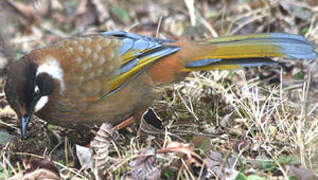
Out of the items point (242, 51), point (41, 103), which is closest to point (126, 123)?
point (41, 103)

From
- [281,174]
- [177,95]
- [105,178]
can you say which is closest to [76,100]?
[105,178]

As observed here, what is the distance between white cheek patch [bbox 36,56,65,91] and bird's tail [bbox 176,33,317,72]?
1.11 metres

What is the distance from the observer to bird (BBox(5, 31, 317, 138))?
369 centimetres

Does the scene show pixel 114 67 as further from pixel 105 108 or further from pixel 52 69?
pixel 52 69

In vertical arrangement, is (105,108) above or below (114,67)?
below

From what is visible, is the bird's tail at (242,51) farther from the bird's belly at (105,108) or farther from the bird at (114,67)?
the bird's belly at (105,108)

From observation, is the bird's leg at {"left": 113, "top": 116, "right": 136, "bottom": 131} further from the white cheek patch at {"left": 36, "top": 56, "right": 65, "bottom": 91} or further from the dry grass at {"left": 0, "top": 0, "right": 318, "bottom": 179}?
the white cheek patch at {"left": 36, "top": 56, "right": 65, "bottom": 91}

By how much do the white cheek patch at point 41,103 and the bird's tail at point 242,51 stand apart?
1.28 metres

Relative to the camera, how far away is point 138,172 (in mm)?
3287

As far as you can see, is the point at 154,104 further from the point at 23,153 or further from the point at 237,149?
the point at 23,153

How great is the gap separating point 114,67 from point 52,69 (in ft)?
1.83

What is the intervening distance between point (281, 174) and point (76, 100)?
1.75m

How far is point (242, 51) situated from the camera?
4.00 metres

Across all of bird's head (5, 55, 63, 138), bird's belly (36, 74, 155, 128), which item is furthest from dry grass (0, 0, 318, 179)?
bird's head (5, 55, 63, 138)
